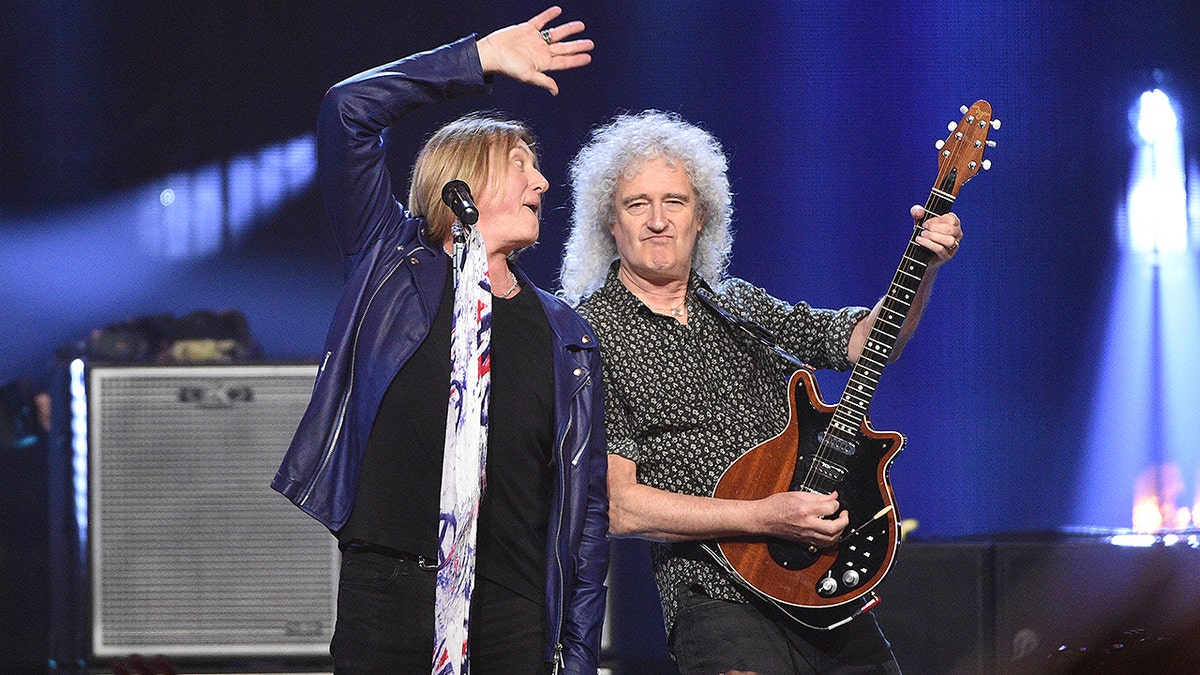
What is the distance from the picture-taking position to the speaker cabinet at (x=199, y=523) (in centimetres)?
369

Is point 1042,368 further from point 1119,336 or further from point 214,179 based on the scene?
point 214,179

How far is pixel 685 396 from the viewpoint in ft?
8.84

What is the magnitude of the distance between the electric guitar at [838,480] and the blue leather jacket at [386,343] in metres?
0.39

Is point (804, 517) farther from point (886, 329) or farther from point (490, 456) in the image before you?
point (490, 456)

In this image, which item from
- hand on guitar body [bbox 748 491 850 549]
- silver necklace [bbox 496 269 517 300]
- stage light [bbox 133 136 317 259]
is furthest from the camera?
stage light [bbox 133 136 317 259]

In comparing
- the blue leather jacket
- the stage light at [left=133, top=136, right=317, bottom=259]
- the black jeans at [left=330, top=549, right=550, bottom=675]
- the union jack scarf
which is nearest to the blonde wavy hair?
the blue leather jacket

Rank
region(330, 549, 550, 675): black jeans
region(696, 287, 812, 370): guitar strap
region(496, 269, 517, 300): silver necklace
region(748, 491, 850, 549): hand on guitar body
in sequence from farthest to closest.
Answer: region(696, 287, 812, 370): guitar strap, region(748, 491, 850, 549): hand on guitar body, region(496, 269, 517, 300): silver necklace, region(330, 549, 550, 675): black jeans

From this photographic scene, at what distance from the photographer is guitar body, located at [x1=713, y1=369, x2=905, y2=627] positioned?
2.57 metres

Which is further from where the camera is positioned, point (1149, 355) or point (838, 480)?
point (1149, 355)

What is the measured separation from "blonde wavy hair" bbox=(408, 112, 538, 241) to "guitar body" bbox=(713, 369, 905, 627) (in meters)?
0.79

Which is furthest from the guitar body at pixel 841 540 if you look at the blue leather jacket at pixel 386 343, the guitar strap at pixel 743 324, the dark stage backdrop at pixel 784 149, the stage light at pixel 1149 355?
the stage light at pixel 1149 355

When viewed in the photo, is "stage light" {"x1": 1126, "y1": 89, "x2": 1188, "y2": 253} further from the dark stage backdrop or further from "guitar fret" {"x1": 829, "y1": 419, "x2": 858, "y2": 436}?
"guitar fret" {"x1": 829, "y1": 419, "x2": 858, "y2": 436}

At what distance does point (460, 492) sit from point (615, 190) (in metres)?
1.09

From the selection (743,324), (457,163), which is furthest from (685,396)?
(457,163)
